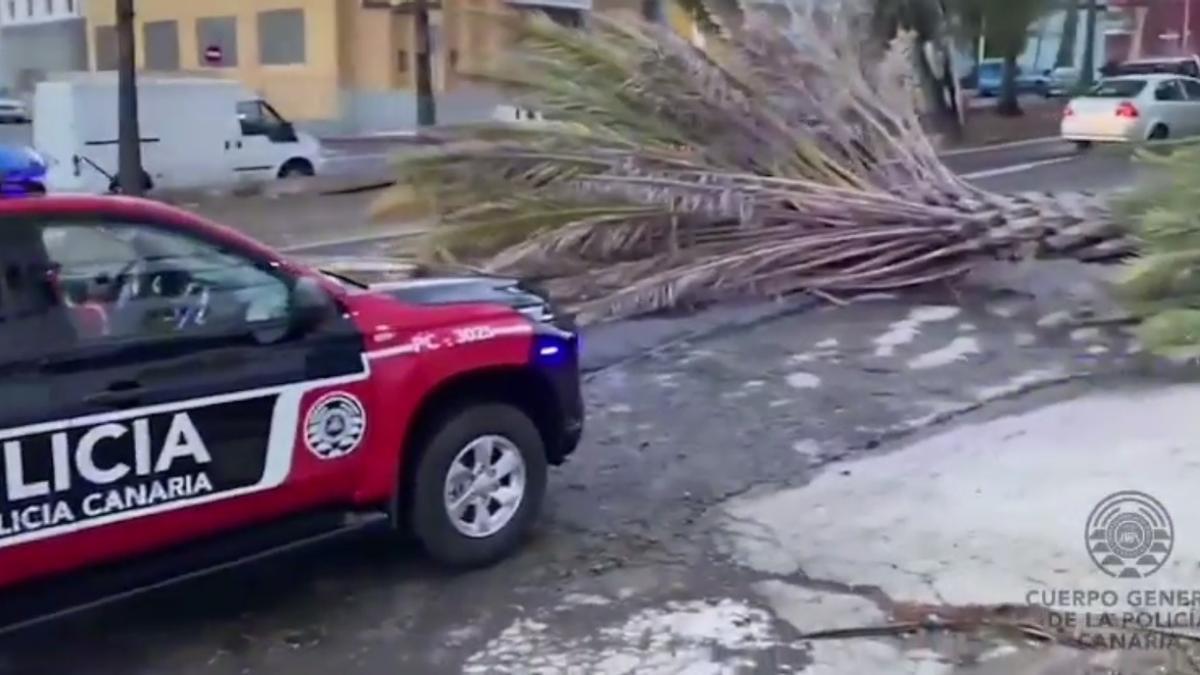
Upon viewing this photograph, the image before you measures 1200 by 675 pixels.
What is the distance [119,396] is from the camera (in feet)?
16.1

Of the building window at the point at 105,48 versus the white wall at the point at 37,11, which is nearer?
the building window at the point at 105,48

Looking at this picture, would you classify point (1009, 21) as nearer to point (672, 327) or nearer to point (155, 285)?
point (672, 327)

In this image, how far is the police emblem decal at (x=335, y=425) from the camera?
5.39m

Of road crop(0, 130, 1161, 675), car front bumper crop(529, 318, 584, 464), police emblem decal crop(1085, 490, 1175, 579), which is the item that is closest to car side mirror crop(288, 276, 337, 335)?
car front bumper crop(529, 318, 584, 464)

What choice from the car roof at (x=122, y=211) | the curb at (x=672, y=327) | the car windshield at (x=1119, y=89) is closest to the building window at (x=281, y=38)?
the car windshield at (x=1119, y=89)

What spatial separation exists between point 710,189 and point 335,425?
532 cm

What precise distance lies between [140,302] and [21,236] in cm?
45

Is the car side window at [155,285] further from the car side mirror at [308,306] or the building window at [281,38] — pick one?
the building window at [281,38]

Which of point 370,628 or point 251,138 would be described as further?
point 251,138

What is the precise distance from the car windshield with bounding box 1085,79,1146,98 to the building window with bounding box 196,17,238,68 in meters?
22.0

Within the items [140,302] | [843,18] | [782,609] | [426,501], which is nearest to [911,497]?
[782,609]

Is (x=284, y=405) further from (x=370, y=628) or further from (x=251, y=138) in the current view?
(x=251, y=138)

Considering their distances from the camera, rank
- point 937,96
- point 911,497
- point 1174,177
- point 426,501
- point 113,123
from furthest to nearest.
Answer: point 937,96 < point 113,123 < point 1174,177 < point 911,497 < point 426,501

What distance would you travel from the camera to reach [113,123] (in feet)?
78.6
